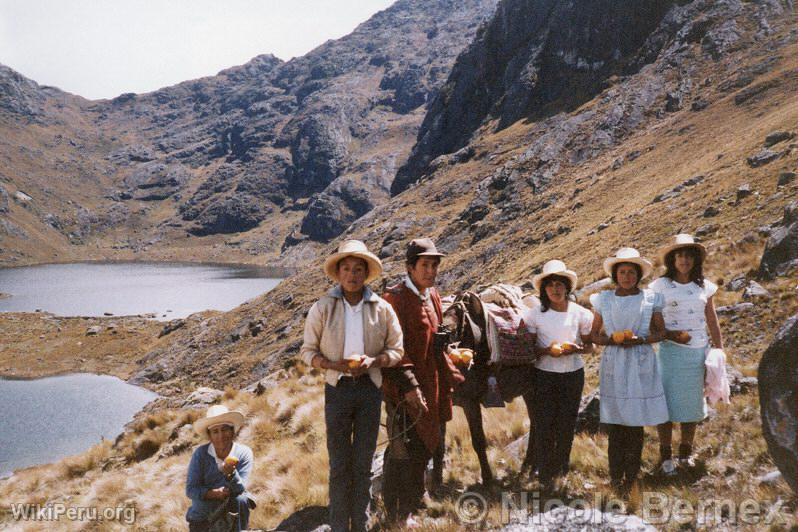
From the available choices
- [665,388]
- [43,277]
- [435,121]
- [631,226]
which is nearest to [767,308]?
[665,388]

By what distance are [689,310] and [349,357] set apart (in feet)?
11.3

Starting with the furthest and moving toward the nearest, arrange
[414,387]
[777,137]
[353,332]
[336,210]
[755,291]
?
[336,210] < [777,137] < [755,291] < [414,387] < [353,332]

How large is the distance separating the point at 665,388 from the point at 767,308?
5.77 metres

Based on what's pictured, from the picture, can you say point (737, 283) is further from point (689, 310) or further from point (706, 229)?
point (706, 229)

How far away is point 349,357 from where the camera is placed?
4008mm

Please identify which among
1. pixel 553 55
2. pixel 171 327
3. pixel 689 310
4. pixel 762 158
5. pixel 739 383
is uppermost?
pixel 553 55

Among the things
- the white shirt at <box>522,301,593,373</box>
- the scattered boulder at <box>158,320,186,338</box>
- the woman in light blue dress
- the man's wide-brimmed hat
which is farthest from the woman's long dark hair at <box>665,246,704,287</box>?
the scattered boulder at <box>158,320,186,338</box>

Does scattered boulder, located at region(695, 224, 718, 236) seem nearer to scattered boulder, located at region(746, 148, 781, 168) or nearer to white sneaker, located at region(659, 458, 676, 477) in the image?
scattered boulder, located at region(746, 148, 781, 168)

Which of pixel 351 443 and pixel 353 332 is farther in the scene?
pixel 351 443

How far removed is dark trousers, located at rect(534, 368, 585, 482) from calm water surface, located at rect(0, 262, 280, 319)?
72.7 m

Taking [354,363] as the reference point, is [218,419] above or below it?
below

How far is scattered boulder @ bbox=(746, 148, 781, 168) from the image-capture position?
22.0 m

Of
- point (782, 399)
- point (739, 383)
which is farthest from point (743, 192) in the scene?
point (782, 399)

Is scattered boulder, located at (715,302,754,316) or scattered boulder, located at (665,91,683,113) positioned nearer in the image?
scattered boulder, located at (715,302,754,316)
